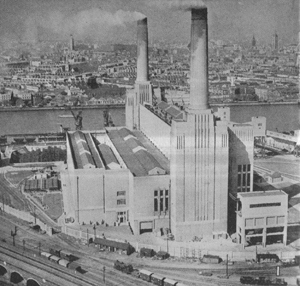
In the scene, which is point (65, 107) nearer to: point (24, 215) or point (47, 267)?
point (24, 215)

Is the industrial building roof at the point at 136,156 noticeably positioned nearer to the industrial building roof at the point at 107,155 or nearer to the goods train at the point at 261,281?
the industrial building roof at the point at 107,155

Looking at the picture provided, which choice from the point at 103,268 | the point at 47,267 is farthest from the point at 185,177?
the point at 47,267

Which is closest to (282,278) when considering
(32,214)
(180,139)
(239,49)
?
(180,139)

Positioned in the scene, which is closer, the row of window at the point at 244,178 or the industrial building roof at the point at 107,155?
the row of window at the point at 244,178

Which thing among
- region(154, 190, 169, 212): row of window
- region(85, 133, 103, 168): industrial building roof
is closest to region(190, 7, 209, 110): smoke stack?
region(154, 190, 169, 212): row of window

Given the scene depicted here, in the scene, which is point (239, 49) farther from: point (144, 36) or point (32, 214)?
point (32, 214)

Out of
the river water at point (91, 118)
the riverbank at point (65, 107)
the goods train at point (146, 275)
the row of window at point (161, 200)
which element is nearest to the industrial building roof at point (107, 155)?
the row of window at point (161, 200)
